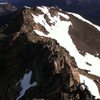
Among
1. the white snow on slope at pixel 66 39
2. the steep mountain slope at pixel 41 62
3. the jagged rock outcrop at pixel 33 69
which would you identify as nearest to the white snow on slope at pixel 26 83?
the steep mountain slope at pixel 41 62

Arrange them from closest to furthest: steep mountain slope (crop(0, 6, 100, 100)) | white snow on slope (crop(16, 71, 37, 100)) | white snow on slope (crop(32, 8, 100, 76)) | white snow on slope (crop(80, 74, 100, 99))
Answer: steep mountain slope (crop(0, 6, 100, 100)) < white snow on slope (crop(16, 71, 37, 100)) < white snow on slope (crop(80, 74, 100, 99)) < white snow on slope (crop(32, 8, 100, 76))

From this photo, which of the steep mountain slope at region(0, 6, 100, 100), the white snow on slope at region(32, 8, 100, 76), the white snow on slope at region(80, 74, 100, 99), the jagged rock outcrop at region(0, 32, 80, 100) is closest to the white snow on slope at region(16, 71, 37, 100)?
the steep mountain slope at region(0, 6, 100, 100)

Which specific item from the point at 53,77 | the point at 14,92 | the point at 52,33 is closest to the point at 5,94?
the point at 14,92

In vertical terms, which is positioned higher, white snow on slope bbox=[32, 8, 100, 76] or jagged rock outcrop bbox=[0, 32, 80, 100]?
white snow on slope bbox=[32, 8, 100, 76]

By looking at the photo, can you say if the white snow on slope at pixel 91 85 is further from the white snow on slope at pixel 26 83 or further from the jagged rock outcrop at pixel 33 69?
the white snow on slope at pixel 26 83

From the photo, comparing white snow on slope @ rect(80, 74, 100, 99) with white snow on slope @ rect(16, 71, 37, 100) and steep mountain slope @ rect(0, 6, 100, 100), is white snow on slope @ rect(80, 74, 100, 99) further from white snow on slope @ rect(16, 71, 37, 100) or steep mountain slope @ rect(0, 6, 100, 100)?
white snow on slope @ rect(16, 71, 37, 100)

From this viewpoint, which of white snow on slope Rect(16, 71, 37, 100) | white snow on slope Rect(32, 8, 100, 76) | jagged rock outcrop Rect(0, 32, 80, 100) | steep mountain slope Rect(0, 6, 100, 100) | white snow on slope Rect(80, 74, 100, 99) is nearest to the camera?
jagged rock outcrop Rect(0, 32, 80, 100)

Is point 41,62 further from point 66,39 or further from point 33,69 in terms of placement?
point 66,39
